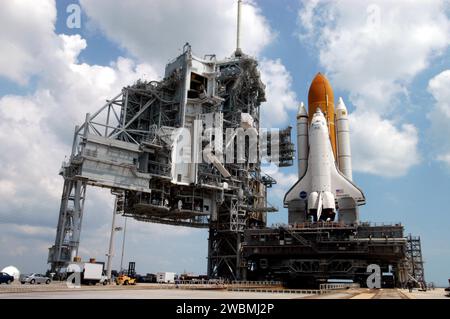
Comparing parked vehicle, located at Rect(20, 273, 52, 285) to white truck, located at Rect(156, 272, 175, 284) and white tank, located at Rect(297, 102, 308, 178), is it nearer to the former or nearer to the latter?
white truck, located at Rect(156, 272, 175, 284)

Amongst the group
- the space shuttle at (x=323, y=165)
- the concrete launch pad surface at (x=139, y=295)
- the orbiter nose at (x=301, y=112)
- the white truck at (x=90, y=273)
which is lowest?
the concrete launch pad surface at (x=139, y=295)

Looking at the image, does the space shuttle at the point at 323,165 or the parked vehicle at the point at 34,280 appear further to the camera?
the space shuttle at the point at 323,165

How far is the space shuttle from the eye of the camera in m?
58.8

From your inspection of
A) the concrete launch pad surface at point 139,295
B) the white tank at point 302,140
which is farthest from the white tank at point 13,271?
the white tank at point 302,140

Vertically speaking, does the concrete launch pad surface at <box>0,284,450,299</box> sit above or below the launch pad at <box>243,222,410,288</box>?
below

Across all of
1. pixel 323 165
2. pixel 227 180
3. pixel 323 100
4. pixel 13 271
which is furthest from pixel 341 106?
pixel 13 271

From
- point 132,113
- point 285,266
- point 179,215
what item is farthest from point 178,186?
point 285,266

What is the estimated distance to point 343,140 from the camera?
66.9 meters

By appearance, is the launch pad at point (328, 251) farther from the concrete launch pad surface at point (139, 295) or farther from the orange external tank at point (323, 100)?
the concrete launch pad surface at point (139, 295)

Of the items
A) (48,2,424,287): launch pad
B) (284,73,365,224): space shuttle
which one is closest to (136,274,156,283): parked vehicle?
(48,2,424,287): launch pad

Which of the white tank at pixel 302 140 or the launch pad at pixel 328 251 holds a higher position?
the white tank at pixel 302 140

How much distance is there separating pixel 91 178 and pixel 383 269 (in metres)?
43.9

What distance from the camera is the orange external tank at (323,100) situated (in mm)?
65750

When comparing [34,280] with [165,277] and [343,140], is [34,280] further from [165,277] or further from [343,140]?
[343,140]
